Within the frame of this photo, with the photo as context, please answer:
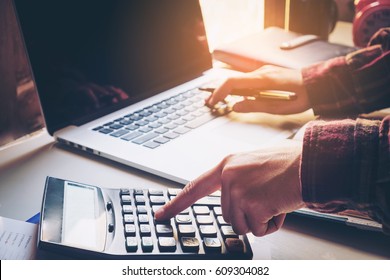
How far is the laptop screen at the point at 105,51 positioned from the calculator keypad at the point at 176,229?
24 cm

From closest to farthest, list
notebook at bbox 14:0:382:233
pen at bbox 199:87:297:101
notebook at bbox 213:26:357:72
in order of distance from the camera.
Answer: notebook at bbox 14:0:382:233 → pen at bbox 199:87:297:101 → notebook at bbox 213:26:357:72

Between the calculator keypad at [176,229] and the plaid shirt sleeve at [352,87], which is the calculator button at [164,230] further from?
the plaid shirt sleeve at [352,87]

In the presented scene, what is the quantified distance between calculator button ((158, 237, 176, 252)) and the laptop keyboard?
0.71 feet

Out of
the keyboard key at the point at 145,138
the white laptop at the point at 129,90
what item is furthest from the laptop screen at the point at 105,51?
the keyboard key at the point at 145,138

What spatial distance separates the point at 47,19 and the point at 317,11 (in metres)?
0.68

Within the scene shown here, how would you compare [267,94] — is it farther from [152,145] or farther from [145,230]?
[145,230]

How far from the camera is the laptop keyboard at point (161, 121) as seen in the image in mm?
695

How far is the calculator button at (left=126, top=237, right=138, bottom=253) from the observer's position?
0.45 meters

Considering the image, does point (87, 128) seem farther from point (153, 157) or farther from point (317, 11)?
point (317, 11)

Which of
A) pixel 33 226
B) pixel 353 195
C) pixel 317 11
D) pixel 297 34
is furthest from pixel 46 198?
pixel 317 11

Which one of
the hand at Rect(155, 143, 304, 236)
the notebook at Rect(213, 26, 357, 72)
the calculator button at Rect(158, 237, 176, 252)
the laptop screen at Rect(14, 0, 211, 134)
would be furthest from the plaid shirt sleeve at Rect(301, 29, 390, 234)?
the notebook at Rect(213, 26, 357, 72)

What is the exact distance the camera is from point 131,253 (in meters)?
0.45

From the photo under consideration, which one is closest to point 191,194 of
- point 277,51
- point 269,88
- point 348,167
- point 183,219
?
point 183,219

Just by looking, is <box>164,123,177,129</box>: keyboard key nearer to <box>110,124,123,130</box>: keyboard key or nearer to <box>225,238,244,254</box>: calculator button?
<box>110,124,123,130</box>: keyboard key
